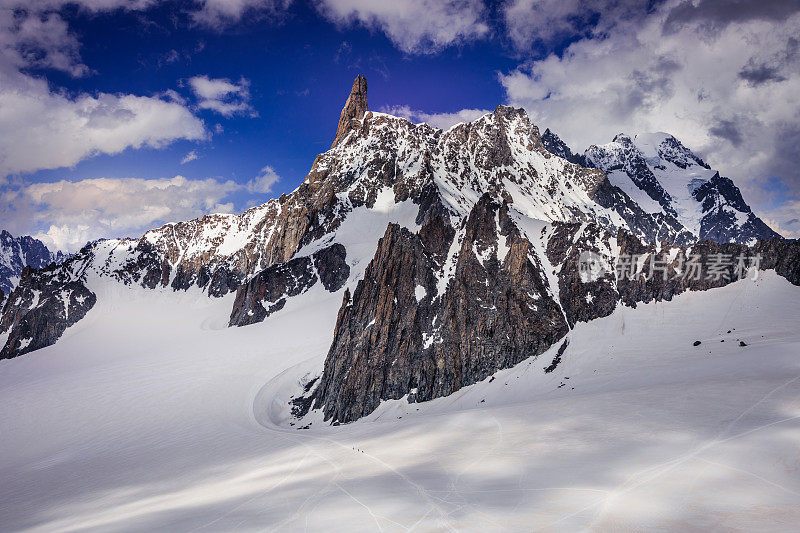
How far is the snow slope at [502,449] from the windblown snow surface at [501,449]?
0.47ft

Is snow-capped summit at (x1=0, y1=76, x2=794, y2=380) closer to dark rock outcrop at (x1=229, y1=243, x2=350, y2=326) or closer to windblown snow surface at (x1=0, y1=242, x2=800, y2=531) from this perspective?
dark rock outcrop at (x1=229, y1=243, x2=350, y2=326)

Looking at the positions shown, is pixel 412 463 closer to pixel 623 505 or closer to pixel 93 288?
pixel 623 505

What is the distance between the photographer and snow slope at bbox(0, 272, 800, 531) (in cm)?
1631

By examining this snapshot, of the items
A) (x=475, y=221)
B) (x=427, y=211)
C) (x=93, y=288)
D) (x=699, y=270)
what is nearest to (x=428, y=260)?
(x=475, y=221)

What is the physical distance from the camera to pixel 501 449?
23703 mm

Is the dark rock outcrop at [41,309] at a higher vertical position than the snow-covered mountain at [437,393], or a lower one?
higher

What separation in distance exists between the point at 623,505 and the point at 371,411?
45579 millimetres

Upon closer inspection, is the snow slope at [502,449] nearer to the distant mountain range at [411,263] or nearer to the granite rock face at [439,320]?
the granite rock face at [439,320]

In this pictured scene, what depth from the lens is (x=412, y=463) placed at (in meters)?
24.5

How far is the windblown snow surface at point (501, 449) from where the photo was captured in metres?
16.3

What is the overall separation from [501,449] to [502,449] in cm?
6

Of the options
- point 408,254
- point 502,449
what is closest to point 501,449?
point 502,449

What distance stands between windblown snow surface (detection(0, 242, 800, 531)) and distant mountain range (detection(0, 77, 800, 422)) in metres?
4.65

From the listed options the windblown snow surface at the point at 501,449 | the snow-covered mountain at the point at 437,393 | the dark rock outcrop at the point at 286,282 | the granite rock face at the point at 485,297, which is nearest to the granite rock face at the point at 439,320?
the granite rock face at the point at 485,297
